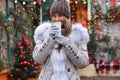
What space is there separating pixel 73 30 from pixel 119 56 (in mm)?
8390

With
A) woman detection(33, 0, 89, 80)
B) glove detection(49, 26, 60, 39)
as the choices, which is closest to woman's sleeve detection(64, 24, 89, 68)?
woman detection(33, 0, 89, 80)

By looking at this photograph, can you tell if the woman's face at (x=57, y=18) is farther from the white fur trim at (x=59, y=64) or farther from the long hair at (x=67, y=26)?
the white fur trim at (x=59, y=64)

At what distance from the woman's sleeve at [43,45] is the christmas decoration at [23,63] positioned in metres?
5.60

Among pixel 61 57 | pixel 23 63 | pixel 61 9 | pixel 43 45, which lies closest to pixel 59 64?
pixel 61 57

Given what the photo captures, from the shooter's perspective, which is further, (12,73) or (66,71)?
(12,73)

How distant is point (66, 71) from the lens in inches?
120

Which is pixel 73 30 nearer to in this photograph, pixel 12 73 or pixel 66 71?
pixel 66 71

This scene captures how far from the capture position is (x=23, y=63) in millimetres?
8766

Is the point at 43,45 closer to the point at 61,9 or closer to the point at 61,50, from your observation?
the point at 61,50

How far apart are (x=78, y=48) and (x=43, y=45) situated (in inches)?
11.3

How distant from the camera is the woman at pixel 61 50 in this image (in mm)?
2963

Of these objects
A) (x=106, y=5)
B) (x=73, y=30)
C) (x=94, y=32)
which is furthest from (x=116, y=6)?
(x=73, y=30)

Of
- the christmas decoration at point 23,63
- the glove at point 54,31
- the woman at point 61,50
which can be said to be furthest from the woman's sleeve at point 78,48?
the christmas decoration at point 23,63

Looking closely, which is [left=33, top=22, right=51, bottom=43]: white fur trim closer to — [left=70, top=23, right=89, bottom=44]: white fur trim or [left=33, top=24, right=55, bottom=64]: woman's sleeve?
[left=33, top=24, right=55, bottom=64]: woman's sleeve
